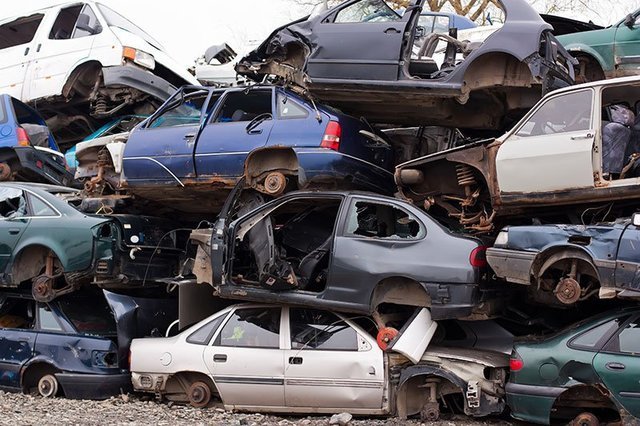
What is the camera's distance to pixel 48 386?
8.91 metres

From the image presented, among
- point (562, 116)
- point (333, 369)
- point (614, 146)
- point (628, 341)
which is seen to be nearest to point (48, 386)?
point (333, 369)

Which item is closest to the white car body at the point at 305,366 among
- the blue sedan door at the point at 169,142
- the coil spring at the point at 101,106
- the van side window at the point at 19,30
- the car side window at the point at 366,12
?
the blue sedan door at the point at 169,142

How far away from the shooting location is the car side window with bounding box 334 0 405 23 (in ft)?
31.3

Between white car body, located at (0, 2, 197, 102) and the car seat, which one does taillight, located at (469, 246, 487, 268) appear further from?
white car body, located at (0, 2, 197, 102)

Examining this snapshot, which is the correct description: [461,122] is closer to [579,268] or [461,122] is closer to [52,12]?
[579,268]

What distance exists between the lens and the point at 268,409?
805cm

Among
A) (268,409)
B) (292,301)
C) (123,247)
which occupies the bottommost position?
(268,409)

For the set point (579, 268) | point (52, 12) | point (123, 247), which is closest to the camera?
point (579, 268)

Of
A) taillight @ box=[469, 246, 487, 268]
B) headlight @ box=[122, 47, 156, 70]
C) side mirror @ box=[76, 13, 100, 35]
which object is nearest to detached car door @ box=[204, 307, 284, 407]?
taillight @ box=[469, 246, 487, 268]

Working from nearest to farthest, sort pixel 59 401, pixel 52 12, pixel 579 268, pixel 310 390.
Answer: pixel 579 268
pixel 310 390
pixel 59 401
pixel 52 12

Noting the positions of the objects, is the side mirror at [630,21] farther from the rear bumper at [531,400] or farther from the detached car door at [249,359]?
the detached car door at [249,359]

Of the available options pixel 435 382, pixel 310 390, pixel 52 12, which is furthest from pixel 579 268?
pixel 52 12

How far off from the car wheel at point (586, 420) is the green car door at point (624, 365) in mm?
410

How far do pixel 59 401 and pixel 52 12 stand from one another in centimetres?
783
